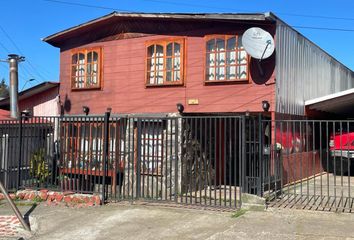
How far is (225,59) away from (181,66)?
1475 millimetres

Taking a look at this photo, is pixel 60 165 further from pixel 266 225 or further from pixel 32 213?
pixel 266 225

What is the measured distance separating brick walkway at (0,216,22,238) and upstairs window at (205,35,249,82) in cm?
671

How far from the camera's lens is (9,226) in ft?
29.7

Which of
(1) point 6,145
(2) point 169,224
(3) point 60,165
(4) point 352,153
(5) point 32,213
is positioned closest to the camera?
(2) point 169,224

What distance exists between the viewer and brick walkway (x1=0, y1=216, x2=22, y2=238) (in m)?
8.47

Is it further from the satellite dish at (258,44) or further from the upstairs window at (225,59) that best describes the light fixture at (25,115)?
the satellite dish at (258,44)

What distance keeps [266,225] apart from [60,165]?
6063 millimetres

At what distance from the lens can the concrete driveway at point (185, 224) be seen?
294 inches

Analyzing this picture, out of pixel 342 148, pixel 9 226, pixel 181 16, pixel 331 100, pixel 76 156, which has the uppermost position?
pixel 181 16

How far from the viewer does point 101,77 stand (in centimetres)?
1534

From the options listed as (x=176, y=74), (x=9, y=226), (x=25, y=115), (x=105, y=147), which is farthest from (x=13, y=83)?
(x=9, y=226)

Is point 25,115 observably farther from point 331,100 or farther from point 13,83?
point 331,100

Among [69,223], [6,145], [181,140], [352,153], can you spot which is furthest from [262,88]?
[6,145]

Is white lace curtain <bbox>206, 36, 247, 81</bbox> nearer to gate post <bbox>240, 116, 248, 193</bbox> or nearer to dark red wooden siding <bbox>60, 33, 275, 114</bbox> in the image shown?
dark red wooden siding <bbox>60, 33, 275, 114</bbox>
